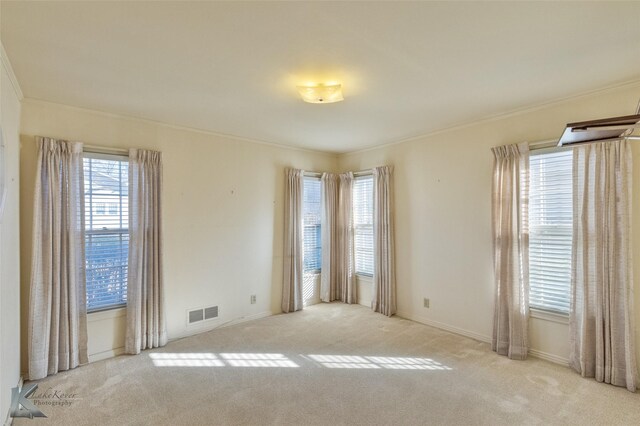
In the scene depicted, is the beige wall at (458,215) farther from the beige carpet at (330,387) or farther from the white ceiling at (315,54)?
the beige carpet at (330,387)

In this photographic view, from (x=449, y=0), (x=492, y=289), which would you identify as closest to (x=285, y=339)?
(x=492, y=289)

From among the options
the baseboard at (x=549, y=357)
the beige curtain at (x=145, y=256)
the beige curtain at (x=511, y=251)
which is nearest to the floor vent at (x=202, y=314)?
the beige curtain at (x=145, y=256)

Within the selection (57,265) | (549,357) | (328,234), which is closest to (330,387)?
(549,357)

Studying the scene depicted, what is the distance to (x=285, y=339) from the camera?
3559 millimetres

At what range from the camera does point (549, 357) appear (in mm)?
2959

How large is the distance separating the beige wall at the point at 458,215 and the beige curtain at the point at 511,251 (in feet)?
0.58

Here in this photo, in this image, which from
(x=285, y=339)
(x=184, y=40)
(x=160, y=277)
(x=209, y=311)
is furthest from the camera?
(x=209, y=311)

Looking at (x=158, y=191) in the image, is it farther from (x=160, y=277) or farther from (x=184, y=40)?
(x=184, y=40)

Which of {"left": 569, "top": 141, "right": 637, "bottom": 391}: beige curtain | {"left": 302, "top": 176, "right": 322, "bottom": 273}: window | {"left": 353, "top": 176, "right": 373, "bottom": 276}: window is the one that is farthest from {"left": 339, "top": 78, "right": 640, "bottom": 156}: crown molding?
{"left": 302, "top": 176, "right": 322, "bottom": 273}: window

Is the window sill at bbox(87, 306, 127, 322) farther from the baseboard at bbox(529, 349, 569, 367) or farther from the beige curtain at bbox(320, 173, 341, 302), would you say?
the baseboard at bbox(529, 349, 569, 367)

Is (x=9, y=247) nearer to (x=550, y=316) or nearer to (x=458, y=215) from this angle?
(x=458, y=215)

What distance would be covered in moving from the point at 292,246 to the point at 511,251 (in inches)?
108

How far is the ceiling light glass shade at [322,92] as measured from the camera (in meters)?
2.45

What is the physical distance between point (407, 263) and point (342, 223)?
128 cm
